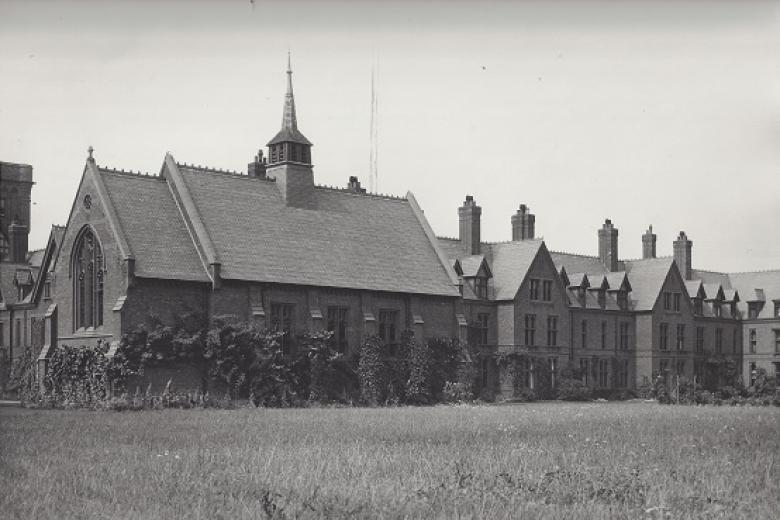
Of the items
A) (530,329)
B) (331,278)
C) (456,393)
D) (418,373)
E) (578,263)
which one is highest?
(578,263)

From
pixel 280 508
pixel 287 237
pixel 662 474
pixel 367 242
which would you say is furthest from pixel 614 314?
pixel 280 508

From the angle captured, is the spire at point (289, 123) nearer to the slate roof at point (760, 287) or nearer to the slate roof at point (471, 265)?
the slate roof at point (471, 265)

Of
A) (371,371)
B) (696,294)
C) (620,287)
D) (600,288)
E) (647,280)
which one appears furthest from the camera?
(696,294)

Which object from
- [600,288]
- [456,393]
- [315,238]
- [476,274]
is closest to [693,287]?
[600,288]

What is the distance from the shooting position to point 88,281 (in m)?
50.6

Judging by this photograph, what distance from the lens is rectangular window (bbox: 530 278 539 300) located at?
6662cm

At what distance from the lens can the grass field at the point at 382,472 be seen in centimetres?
1475

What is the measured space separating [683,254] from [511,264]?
961 inches

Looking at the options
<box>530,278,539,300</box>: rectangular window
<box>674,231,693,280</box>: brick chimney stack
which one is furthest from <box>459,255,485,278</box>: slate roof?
<box>674,231,693,280</box>: brick chimney stack

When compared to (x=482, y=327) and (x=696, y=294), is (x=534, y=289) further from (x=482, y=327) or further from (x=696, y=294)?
(x=696, y=294)

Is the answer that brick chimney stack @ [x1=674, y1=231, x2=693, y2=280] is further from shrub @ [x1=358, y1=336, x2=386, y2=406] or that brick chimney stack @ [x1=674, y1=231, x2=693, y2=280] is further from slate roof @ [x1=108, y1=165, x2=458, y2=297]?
shrub @ [x1=358, y1=336, x2=386, y2=406]

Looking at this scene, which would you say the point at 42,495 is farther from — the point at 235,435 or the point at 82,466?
the point at 235,435

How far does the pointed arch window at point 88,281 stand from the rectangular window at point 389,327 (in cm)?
1450

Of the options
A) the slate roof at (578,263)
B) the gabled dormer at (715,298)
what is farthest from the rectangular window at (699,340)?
the slate roof at (578,263)
